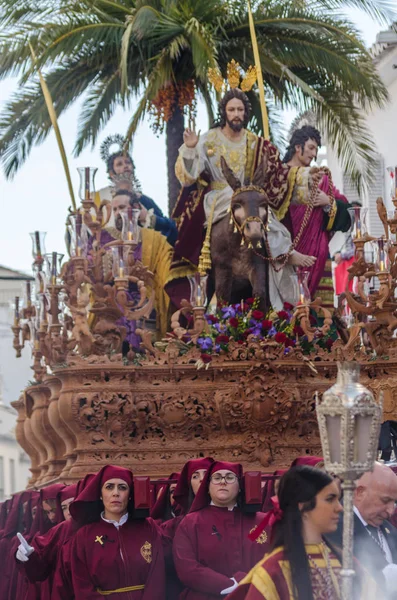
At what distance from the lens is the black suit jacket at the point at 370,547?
313 inches

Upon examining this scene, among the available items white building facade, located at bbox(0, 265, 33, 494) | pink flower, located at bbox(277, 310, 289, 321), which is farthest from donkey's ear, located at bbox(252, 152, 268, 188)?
white building facade, located at bbox(0, 265, 33, 494)

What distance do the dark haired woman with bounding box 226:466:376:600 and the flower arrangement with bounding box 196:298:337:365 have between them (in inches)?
292

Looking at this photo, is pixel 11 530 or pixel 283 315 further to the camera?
pixel 283 315

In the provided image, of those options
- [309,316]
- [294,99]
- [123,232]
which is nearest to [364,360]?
[309,316]

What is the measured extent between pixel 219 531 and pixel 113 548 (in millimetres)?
763

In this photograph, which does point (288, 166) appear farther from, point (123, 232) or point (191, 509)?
point (191, 509)

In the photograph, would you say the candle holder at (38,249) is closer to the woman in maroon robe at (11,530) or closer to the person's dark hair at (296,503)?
the woman in maroon robe at (11,530)

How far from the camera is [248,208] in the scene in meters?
16.0

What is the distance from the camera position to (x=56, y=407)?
49.6ft

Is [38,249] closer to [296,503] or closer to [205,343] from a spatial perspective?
[205,343]

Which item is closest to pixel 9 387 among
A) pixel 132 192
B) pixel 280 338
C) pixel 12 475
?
pixel 12 475

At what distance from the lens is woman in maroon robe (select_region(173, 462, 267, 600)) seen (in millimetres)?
11469

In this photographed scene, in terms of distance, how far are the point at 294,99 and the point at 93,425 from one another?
7.71m

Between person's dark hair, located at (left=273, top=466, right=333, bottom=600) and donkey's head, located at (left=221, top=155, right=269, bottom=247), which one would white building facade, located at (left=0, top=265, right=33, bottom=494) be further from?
person's dark hair, located at (left=273, top=466, right=333, bottom=600)
